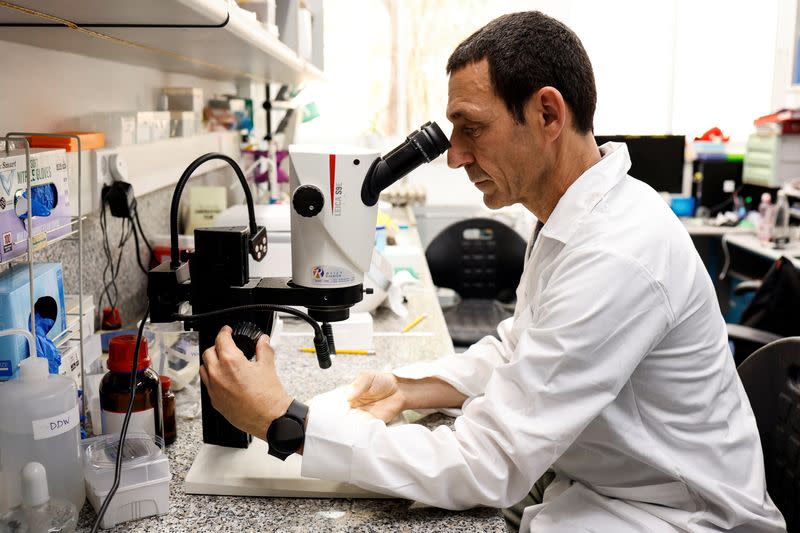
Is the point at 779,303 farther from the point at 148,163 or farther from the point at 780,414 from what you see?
the point at 148,163

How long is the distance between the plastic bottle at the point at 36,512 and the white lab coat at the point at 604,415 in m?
0.28

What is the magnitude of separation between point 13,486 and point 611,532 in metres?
0.73

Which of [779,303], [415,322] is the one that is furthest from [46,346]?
[779,303]

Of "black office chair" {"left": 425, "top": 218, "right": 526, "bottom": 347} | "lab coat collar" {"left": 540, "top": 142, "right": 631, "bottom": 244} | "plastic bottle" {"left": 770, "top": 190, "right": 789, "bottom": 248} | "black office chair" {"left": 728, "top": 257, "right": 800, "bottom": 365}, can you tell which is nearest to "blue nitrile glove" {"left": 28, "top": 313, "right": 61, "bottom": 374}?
"lab coat collar" {"left": 540, "top": 142, "right": 631, "bottom": 244}

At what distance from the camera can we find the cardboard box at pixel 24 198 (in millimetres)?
833

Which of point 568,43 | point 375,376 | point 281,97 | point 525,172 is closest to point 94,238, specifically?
point 375,376

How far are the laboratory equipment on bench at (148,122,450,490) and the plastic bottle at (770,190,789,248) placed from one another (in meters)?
3.29

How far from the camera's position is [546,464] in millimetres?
868

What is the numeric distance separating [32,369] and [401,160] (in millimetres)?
508

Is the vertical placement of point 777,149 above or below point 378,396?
above

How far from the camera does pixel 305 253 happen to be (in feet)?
3.10

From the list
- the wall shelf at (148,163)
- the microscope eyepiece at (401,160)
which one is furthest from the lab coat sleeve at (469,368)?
the wall shelf at (148,163)

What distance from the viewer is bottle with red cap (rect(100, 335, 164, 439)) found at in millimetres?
940

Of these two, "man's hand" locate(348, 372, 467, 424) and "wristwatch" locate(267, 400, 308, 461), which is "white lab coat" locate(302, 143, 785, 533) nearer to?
"wristwatch" locate(267, 400, 308, 461)
